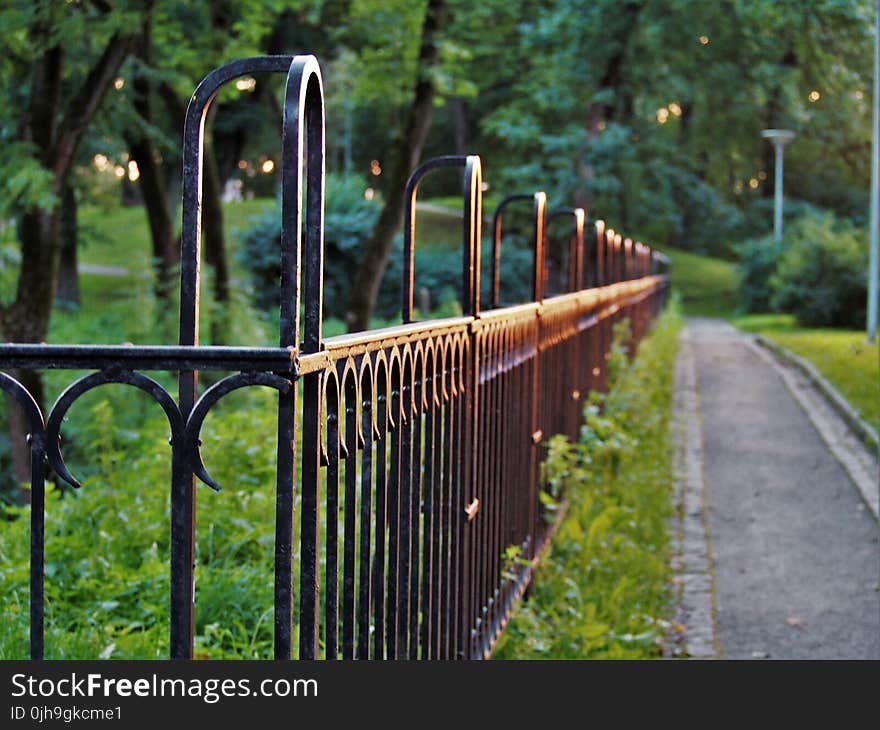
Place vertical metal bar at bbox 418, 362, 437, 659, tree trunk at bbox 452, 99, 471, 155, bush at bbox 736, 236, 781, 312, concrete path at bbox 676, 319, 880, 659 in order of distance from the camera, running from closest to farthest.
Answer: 1. vertical metal bar at bbox 418, 362, 437, 659
2. concrete path at bbox 676, 319, 880, 659
3. bush at bbox 736, 236, 781, 312
4. tree trunk at bbox 452, 99, 471, 155

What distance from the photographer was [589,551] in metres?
6.59

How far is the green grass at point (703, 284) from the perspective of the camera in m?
45.2

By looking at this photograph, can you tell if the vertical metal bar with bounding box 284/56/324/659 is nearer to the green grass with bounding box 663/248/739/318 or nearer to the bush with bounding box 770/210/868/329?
the bush with bounding box 770/210/868/329

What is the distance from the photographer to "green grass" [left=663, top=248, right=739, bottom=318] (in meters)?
45.2

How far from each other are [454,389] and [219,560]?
1.71 metres

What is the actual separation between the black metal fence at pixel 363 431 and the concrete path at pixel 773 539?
3.52 ft

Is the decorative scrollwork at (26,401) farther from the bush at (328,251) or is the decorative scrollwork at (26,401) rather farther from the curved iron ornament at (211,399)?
the bush at (328,251)

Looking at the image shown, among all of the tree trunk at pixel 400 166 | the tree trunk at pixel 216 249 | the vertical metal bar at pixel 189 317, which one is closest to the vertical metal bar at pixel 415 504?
the vertical metal bar at pixel 189 317

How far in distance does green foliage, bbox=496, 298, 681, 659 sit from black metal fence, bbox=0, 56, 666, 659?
201 millimetres

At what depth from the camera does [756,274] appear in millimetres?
38812

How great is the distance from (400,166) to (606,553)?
375 inches

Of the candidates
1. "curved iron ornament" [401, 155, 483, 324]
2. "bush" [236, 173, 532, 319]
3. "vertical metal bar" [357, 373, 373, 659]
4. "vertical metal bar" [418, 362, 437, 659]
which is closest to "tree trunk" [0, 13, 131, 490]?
"curved iron ornament" [401, 155, 483, 324]

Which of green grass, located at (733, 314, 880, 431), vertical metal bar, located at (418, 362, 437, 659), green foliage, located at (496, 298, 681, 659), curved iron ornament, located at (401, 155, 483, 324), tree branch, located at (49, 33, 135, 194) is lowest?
green foliage, located at (496, 298, 681, 659)
